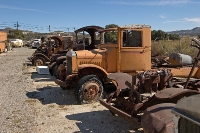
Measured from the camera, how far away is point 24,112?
6996 millimetres

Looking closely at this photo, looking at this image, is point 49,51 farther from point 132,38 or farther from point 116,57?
point 132,38

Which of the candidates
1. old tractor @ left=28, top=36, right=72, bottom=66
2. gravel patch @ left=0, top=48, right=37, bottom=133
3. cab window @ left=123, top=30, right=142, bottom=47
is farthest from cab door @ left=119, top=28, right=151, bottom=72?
old tractor @ left=28, top=36, right=72, bottom=66

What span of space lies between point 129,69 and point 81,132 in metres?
3.47

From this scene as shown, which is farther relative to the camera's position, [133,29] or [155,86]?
[133,29]

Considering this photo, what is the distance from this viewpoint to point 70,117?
21.4ft

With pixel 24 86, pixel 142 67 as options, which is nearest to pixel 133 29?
pixel 142 67

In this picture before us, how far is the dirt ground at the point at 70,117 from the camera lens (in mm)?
5633

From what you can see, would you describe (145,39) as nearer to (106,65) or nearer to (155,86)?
(106,65)

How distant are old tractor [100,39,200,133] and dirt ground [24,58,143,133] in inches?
16.1

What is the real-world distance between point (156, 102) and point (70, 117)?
2.54 metres

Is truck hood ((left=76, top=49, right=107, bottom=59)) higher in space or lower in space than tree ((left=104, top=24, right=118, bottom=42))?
lower

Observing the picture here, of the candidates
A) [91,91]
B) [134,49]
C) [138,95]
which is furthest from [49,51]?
[138,95]

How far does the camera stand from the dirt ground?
563cm

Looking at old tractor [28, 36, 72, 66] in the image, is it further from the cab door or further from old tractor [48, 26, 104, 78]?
the cab door
